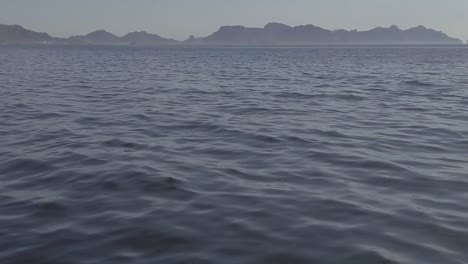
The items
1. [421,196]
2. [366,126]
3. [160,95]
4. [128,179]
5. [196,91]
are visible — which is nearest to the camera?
[421,196]

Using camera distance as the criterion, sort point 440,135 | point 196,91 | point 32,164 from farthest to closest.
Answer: point 196,91 → point 440,135 → point 32,164

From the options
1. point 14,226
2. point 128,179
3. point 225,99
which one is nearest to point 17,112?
point 225,99

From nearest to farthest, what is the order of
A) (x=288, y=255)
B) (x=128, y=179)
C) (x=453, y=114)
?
(x=288, y=255) → (x=128, y=179) → (x=453, y=114)

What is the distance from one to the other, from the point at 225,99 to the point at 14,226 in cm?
1634

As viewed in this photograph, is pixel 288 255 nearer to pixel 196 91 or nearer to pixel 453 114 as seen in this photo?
pixel 453 114

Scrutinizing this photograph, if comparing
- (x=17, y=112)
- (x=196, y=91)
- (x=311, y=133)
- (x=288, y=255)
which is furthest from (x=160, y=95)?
(x=288, y=255)

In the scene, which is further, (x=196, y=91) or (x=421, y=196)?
(x=196, y=91)

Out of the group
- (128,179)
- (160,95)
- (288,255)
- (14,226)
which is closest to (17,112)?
(160,95)

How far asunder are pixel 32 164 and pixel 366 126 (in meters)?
10.1

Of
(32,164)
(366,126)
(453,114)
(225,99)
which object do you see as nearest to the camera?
(32,164)

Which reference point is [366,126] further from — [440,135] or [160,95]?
[160,95]

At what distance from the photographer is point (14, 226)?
24.7 ft

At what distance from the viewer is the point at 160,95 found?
24797 millimetres

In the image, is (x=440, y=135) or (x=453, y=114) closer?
(x=440, y=135)
